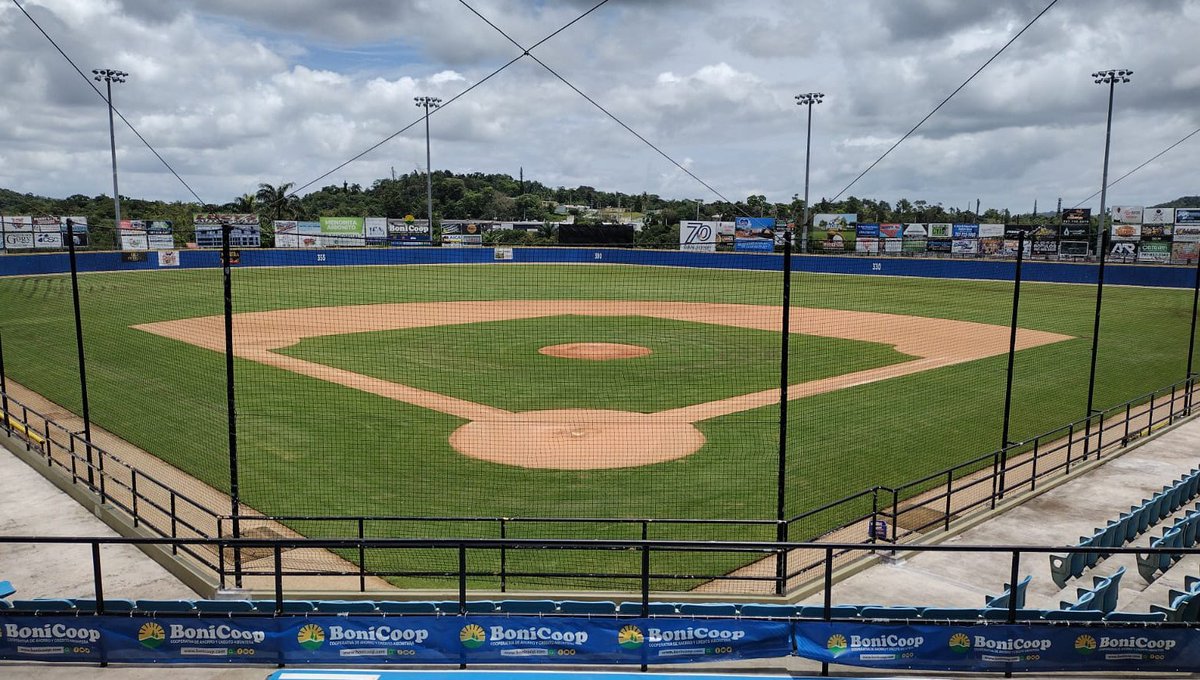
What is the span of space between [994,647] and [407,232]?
69.0m

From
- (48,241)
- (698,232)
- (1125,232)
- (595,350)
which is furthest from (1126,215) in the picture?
(48,241)

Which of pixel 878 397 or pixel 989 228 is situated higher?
pixel 989 228

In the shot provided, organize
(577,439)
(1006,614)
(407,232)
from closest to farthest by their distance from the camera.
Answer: (1006,614) → (577,439) → (407,232)

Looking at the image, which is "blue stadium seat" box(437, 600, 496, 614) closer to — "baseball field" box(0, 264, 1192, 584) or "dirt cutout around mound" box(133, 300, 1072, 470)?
"baseball field" box(0, 264, 1192, 584)

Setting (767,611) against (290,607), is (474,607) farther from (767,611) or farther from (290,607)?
(767,611)

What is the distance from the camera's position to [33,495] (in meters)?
13.2

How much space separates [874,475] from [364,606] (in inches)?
442

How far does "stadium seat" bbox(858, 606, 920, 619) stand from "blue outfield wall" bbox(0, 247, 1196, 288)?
37669 mm

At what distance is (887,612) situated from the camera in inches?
305

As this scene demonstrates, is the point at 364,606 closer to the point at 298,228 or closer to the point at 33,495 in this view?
the point at 33,495

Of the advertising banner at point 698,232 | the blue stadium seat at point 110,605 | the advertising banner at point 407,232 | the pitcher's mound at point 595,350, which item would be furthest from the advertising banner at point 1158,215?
the blue stadium seat at point 110,605

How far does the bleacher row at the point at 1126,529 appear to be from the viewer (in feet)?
31.7

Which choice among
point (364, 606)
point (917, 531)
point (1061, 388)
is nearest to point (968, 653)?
point (917, 531)

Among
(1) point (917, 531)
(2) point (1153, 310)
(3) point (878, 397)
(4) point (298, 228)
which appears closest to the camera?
(1) point (917, 531)
